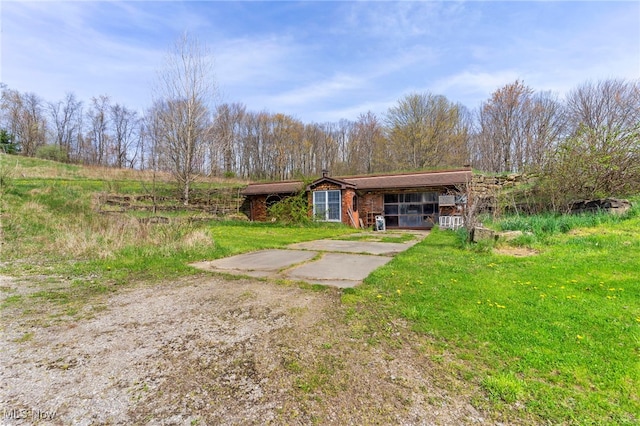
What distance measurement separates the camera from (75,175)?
820 inches

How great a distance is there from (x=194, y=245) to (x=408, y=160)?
992 inches

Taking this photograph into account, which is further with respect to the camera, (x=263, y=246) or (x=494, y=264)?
(x=263, y=246)

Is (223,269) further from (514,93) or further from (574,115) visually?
(574,115)

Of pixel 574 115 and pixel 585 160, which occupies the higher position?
pixel 574 115

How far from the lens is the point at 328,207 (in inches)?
624

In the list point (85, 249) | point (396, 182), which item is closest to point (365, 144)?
point (396, 182)

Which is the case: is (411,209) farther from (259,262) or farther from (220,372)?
(220,372)

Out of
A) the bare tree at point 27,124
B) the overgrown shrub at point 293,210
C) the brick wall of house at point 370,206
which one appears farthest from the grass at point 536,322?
the bare tree at point 27,124

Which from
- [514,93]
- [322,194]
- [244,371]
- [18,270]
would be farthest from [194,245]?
[514,93]

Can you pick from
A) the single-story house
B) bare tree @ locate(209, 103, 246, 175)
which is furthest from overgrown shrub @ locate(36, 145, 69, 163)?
the single-story house

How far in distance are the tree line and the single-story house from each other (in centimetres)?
210

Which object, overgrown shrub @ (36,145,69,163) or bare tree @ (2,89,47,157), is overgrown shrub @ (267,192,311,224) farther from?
bare tree @ (2,89,47,157)

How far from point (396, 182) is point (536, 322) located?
1363 centimetres

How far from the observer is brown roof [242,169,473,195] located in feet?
48.8
